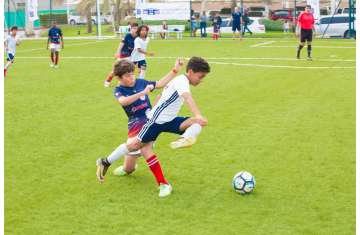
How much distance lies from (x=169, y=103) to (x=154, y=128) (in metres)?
0.37

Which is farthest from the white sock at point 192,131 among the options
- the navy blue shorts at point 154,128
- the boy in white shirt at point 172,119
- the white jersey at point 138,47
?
the white jersey at point 138,47

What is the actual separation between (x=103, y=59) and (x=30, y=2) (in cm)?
1677

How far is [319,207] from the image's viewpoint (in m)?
7.31

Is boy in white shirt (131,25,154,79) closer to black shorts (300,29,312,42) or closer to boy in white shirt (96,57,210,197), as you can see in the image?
black shorts (300,29,312,42)

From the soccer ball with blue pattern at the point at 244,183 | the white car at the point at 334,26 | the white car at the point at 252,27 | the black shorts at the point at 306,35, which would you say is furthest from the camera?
the white car at the point at 252,27

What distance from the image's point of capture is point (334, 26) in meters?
38.6

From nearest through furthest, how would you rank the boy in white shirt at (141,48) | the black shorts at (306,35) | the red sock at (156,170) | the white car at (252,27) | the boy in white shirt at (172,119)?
1. the boy in white shirt at (172,119)
2. the red sock at (156,170)
3. the boy in white shirt at (141,48)
4. the black shorts at (306,35)
5. the white car at (252,27)

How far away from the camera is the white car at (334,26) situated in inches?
1500

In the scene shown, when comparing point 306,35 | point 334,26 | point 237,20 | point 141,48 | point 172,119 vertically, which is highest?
point 237,20

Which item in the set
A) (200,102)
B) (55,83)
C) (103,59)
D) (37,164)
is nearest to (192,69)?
(37,164)

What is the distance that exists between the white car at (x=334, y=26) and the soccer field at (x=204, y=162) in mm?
20017

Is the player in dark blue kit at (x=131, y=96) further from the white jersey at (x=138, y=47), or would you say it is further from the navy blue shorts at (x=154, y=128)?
the white jersey at (x=138, y=47)

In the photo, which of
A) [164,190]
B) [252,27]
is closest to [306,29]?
[164,190]

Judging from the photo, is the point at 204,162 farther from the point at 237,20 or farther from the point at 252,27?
the point at 252,27
